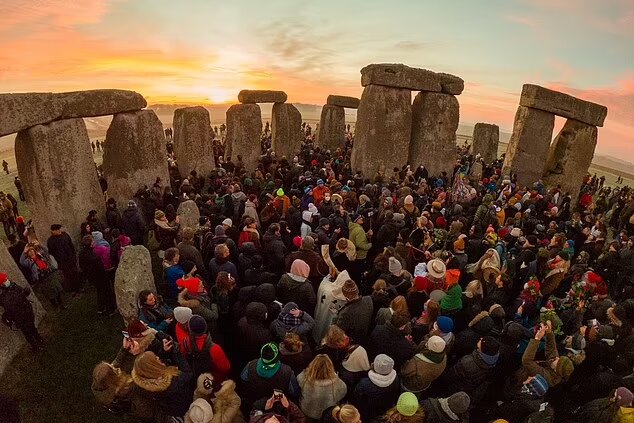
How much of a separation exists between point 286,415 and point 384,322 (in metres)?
1.98

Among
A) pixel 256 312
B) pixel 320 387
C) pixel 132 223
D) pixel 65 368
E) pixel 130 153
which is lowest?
pixel 65 368

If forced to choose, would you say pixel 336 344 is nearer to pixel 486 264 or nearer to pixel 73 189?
pixel 486 264

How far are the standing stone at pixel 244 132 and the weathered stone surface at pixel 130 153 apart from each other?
17.2 ft

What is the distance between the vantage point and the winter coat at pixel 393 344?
4992 millimetres

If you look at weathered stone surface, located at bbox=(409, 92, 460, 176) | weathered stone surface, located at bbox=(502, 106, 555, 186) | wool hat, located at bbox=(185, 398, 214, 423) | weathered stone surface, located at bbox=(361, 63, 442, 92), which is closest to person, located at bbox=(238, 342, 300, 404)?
wool hat, located at bbox=(185, 398, 214, 423)

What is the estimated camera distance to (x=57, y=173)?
971 centimetres

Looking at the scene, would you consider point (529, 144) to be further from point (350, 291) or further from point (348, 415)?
point (348, 415)

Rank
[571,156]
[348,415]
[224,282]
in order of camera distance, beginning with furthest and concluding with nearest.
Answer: [571,156] < [224,282] < [348,415]

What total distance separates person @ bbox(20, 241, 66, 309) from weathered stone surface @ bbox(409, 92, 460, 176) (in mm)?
14985

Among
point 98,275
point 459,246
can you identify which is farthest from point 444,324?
point 98,275

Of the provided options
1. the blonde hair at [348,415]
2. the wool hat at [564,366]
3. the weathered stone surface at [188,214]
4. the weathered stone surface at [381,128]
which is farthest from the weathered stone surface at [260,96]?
the blonde hair at [348,415]

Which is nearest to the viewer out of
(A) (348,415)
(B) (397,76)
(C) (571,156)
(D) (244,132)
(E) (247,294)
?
(A) (348,415)

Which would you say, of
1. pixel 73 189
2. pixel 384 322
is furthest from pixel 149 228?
pixel 384 322

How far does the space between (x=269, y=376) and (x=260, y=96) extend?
16.7 meters
